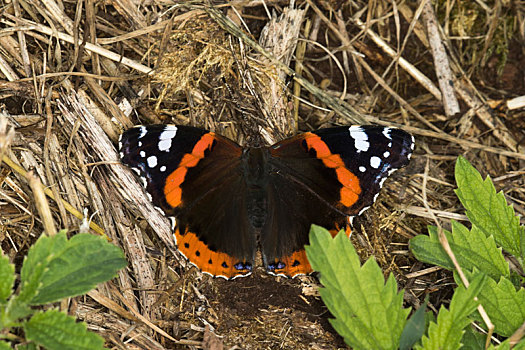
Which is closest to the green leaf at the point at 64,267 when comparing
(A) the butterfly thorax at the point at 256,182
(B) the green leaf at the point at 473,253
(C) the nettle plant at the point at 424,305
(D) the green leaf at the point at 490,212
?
(A) the butterfly thorax at the point at 256,182

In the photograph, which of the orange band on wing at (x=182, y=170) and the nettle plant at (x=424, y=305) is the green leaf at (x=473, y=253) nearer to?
the nettle plant at (x=424, y=305)

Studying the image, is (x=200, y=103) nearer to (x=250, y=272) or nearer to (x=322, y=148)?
(x=322, y=148)

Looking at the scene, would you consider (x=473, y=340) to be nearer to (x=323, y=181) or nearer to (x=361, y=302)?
(x=361, y=302)

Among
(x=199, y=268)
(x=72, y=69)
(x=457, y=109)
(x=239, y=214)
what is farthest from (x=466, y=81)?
(x=72, y=69)

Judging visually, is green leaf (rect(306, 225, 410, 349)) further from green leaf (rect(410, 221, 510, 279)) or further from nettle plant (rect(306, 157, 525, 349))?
green leaf (rect(410, 221, 510, 279))

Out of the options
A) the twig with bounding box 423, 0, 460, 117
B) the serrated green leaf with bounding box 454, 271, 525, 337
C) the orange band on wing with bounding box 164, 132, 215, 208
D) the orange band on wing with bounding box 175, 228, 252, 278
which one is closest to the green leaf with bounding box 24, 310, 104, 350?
the orange band on wing with bounding box 175, 228, 252, 278
